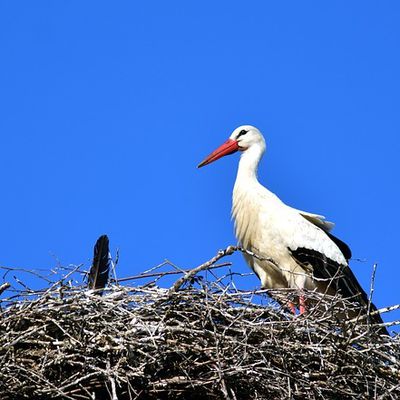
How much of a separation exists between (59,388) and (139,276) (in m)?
1.02

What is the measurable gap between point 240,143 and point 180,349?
125 inches

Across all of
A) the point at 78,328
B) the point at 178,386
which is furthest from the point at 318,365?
the point at 78,328

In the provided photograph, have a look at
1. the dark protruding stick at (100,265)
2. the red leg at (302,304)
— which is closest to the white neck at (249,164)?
the red leg at (302,304)

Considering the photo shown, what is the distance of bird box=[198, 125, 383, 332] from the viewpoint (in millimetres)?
7922

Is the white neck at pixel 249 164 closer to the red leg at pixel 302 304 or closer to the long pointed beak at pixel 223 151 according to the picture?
the long pointed beak at pixel 223 151

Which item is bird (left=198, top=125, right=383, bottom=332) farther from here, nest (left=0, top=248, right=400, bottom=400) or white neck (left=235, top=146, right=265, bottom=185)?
nest (left=0, top=248, right=400, bottom=400)

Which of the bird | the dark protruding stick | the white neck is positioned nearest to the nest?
the dark protruding stick

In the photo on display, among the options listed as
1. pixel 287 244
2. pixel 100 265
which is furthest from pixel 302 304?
pixel 287 244

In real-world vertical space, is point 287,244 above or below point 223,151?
below

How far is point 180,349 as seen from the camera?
19.2 feet

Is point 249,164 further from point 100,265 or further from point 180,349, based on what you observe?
point 180,349

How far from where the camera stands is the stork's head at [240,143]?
8.77 metres

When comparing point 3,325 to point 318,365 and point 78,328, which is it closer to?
point 78,328

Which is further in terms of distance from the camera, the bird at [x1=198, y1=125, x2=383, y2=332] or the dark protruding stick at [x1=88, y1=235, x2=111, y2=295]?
the bird at [x1=198, y1=125, x2=383, y2=332]
